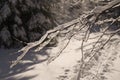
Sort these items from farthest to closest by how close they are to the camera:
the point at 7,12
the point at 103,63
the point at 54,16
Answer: the point at 54,16, the point at 7,12, the point at 103,63

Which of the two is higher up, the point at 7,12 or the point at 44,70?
the point at 7,12

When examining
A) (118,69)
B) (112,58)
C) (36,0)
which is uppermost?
(36,0)

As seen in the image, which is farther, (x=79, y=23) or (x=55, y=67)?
(x=55, y=67)

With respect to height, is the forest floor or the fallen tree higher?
the forest floor

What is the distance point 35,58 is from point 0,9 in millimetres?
2593

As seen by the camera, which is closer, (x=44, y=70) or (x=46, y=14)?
(x=44, y=70)

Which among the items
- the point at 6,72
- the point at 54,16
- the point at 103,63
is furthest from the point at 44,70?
the point at 54,16

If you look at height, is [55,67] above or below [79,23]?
above

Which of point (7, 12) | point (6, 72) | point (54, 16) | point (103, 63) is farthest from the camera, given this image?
point (54, 16)

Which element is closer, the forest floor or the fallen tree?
the fallen tree

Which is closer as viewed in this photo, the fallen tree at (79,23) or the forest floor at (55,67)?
the fallen tree at (79,23)

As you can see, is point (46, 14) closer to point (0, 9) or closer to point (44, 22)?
point (44, 22)

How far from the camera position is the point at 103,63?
8.91m

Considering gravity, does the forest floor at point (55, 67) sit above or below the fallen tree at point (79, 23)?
above
